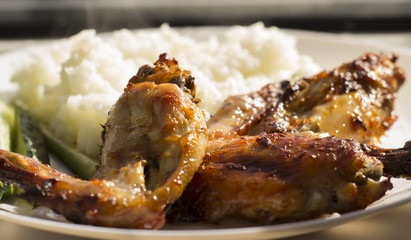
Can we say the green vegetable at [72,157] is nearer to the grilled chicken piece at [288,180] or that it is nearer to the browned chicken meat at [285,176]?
the browned chicken meat at [285,176]

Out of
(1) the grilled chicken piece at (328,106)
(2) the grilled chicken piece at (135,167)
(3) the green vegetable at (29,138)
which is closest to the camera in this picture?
(2) the grilled chicken piece at (135,167)

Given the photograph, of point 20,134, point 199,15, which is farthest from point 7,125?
point 199,15

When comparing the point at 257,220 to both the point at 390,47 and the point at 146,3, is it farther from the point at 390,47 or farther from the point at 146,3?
the point at 146,3

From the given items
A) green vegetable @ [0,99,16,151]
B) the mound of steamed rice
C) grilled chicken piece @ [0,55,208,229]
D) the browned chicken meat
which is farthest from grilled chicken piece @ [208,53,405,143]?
green vegetable @ [0,99,16,151]

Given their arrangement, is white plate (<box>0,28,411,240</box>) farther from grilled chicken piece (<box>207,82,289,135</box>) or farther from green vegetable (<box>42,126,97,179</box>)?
green vegetable (<box>42,126,97,179</box>)

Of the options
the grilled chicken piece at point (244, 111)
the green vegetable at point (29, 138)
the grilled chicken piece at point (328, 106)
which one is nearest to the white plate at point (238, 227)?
the grilled chicken piece at point (328, 106)

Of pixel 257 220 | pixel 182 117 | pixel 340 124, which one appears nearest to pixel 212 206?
pixel 257 220
